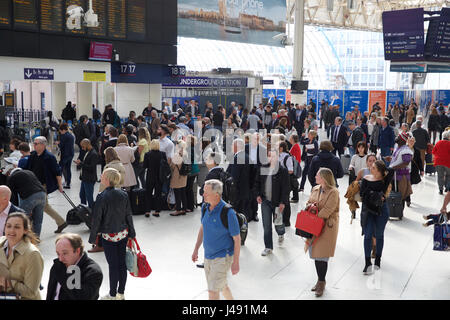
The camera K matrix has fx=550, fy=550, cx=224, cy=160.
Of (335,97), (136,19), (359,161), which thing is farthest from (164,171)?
(335,97)

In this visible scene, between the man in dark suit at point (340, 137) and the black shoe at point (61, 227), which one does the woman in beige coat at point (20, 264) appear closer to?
the black shoe at point (61, 227)

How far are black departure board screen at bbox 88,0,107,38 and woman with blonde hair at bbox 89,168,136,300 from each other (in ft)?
47.1

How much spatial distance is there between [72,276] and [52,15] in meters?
15.5

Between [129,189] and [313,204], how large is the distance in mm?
4995

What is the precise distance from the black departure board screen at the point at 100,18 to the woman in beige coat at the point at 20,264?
52.0 feet

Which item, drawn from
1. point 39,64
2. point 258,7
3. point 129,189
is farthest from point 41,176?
point 258,7

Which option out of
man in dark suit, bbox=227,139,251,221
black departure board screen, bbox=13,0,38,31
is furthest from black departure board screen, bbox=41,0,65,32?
man in dark suit, bbox=227,139,251,221

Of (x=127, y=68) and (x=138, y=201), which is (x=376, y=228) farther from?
(x=127, y=68)

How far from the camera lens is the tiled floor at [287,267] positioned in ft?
22.3

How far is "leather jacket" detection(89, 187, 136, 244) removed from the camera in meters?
5.99

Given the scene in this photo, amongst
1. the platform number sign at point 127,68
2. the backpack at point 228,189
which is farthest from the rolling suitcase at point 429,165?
the platform number sign at point 127,68

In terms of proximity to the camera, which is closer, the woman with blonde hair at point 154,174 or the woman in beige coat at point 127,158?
the woman with blonde hair at point 154,174

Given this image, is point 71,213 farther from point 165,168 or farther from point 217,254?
point 217,254
